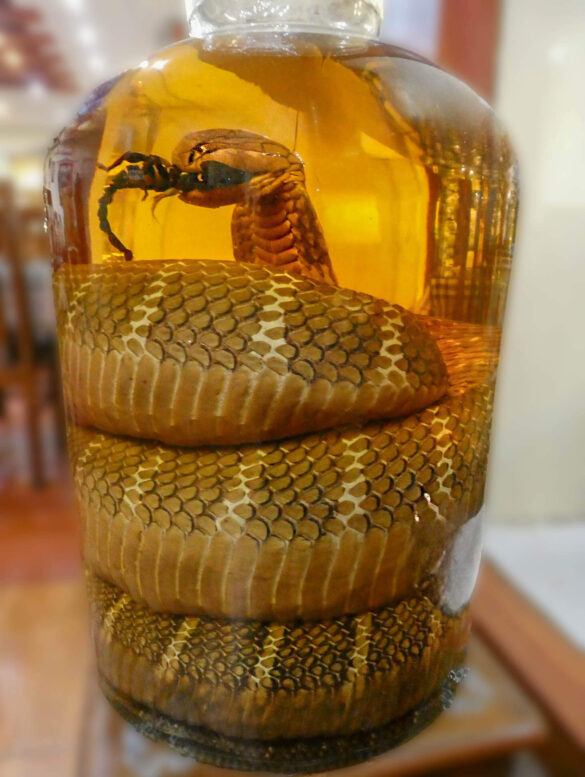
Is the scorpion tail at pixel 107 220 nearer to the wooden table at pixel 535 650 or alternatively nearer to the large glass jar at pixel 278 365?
the large glass jar at pixel 278 365

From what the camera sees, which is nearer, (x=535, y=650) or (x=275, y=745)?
(x=275, y=745)

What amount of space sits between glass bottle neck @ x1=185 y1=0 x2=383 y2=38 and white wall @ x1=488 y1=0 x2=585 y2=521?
499 millimetres

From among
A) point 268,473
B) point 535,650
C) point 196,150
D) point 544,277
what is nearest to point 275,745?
point 268,473

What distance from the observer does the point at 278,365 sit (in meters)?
0.21

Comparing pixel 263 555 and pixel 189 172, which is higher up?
pixel 189 172

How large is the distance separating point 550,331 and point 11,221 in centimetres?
91

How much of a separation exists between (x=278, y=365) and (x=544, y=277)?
2.12 ft

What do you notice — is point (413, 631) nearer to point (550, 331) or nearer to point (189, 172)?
point (189, 172)

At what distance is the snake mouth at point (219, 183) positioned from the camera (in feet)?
0.70

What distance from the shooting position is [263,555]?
0.71 feet

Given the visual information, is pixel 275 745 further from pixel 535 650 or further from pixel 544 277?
pixel 544 277

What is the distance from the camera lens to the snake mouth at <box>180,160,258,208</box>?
0.21 m

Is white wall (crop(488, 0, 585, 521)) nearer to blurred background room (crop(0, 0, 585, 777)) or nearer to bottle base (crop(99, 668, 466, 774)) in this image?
blurred background room (crop(0, 0, 585, 777))

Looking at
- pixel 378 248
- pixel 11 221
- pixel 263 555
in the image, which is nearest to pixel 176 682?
pixel 263 555
